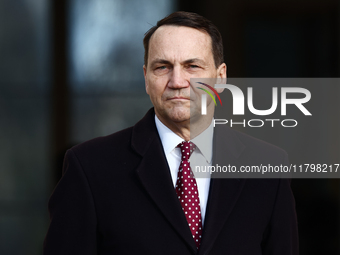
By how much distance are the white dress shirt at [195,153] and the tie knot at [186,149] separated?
0.04 ft

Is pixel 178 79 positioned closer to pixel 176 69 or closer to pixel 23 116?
pixel 176 69

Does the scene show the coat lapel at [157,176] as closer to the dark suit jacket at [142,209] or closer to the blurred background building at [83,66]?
the dark suit jacket at [142,209]

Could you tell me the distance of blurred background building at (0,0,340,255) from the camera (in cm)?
322

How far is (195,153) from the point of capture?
5.41 feet

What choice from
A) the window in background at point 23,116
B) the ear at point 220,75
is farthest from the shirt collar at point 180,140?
the window in background at point 23,116

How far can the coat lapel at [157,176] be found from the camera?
1.48m

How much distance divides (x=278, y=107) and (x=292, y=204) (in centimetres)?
148

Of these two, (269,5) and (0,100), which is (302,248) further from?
(0,100)

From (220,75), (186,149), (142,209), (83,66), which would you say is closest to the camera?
(142,209)

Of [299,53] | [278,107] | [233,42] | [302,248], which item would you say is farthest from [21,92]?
[302,248]

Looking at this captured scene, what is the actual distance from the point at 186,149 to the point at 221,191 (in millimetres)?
205

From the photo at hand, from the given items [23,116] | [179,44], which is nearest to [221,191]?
[179,44]

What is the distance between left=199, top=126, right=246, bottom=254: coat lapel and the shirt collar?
1.0 inches

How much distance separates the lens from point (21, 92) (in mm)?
3262
